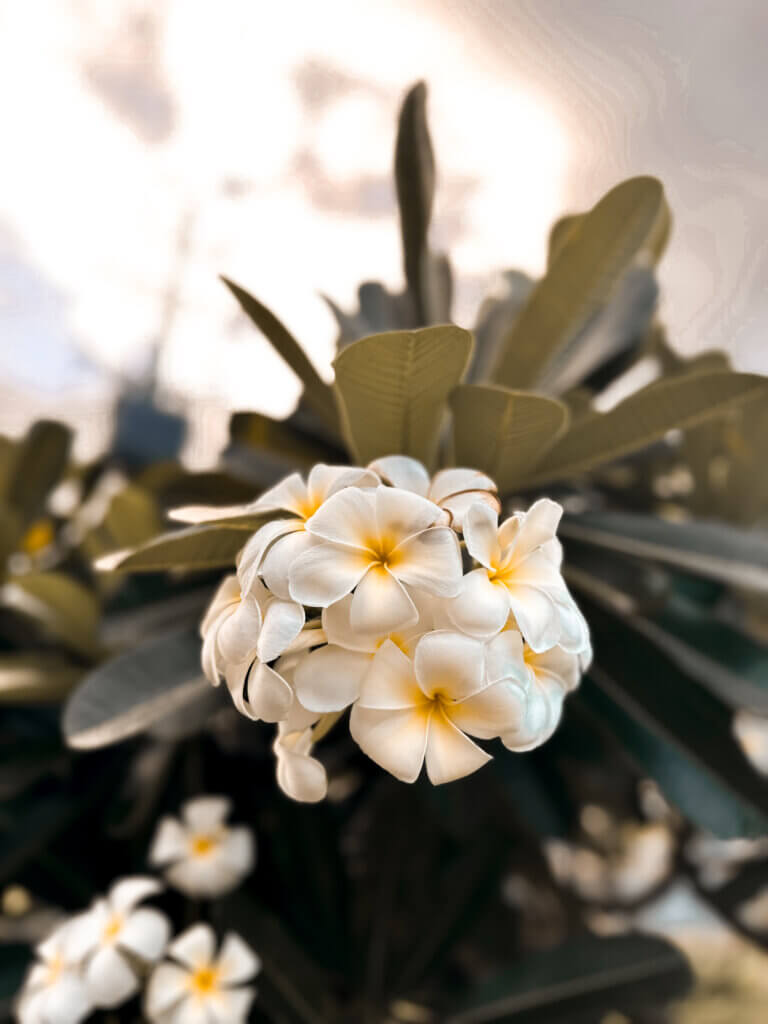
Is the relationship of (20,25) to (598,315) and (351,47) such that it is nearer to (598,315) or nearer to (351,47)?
(351,47)

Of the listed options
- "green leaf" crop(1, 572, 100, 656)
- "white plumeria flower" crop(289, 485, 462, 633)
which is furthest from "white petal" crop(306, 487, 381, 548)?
"green leaf" crop(1, 572, 100, 656)

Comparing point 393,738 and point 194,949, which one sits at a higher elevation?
point 393,738

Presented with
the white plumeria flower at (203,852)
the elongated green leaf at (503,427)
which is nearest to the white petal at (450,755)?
the elongated green leaf at (503,427)

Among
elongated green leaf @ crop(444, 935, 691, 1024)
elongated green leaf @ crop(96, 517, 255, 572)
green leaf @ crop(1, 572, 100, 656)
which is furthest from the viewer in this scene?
green leaf @ crop(1, 572, 100, 656)

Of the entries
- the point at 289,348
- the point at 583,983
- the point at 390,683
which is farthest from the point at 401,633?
the point at 583,983

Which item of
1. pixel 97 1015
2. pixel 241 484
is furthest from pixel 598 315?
pixel 97 1015

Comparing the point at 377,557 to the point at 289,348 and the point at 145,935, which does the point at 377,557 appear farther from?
the point at 145,935

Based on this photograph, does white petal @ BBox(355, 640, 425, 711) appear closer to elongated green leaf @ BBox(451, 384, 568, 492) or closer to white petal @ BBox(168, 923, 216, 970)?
elongated green leaf @ BBox(451, 384, 568, 492)
